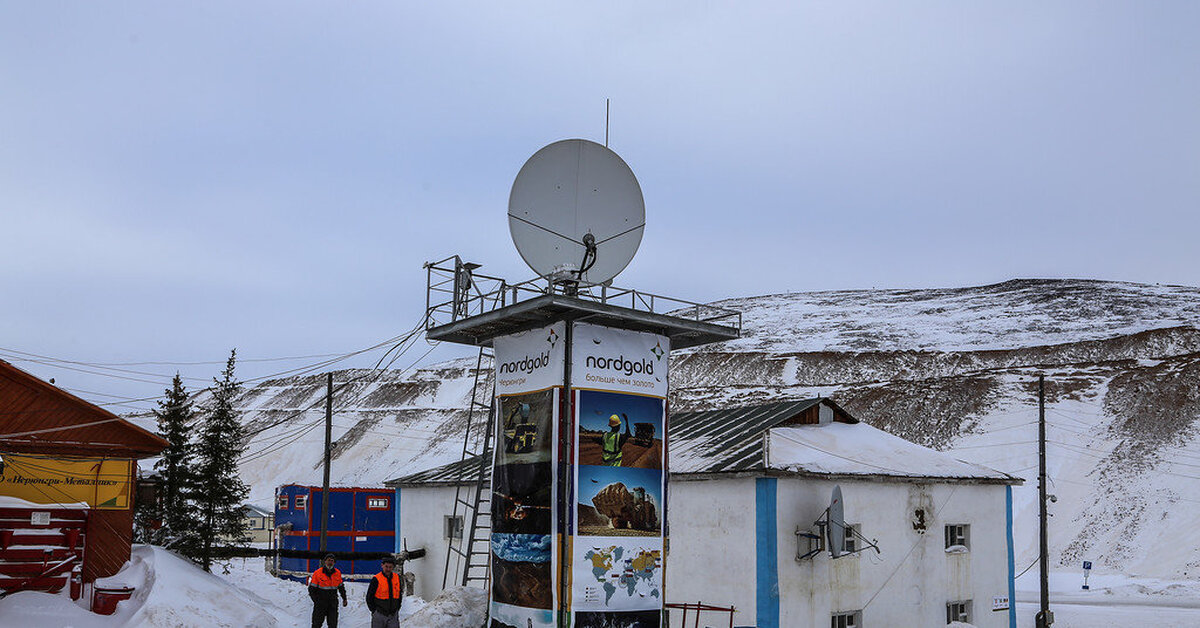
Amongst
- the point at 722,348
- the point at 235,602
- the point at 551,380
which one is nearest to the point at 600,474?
the point at 551,380

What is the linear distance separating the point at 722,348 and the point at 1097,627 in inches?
3572

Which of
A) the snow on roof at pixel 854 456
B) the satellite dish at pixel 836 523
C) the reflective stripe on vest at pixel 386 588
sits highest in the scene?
the snow on roof at pixel 854 456

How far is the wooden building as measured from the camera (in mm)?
19344

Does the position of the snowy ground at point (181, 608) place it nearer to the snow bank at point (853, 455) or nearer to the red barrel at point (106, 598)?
the red barrel at point (106, 598)

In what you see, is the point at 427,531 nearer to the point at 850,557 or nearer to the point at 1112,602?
the point at 850,557

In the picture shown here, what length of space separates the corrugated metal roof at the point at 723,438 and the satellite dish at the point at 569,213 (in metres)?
4.91

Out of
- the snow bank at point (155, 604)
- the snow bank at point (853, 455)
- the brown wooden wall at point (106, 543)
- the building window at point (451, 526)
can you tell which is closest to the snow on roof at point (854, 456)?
the snow bank at point (853, 455)

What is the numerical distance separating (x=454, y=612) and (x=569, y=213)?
310 inches

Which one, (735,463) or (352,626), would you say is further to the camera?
(735,463)

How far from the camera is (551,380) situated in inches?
667

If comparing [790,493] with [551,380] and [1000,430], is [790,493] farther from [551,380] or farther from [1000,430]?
[1000,430]

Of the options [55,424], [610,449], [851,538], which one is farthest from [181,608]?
[851,538]

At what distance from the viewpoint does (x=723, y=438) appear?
88.1ft

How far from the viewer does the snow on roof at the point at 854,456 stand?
76.9 feet
